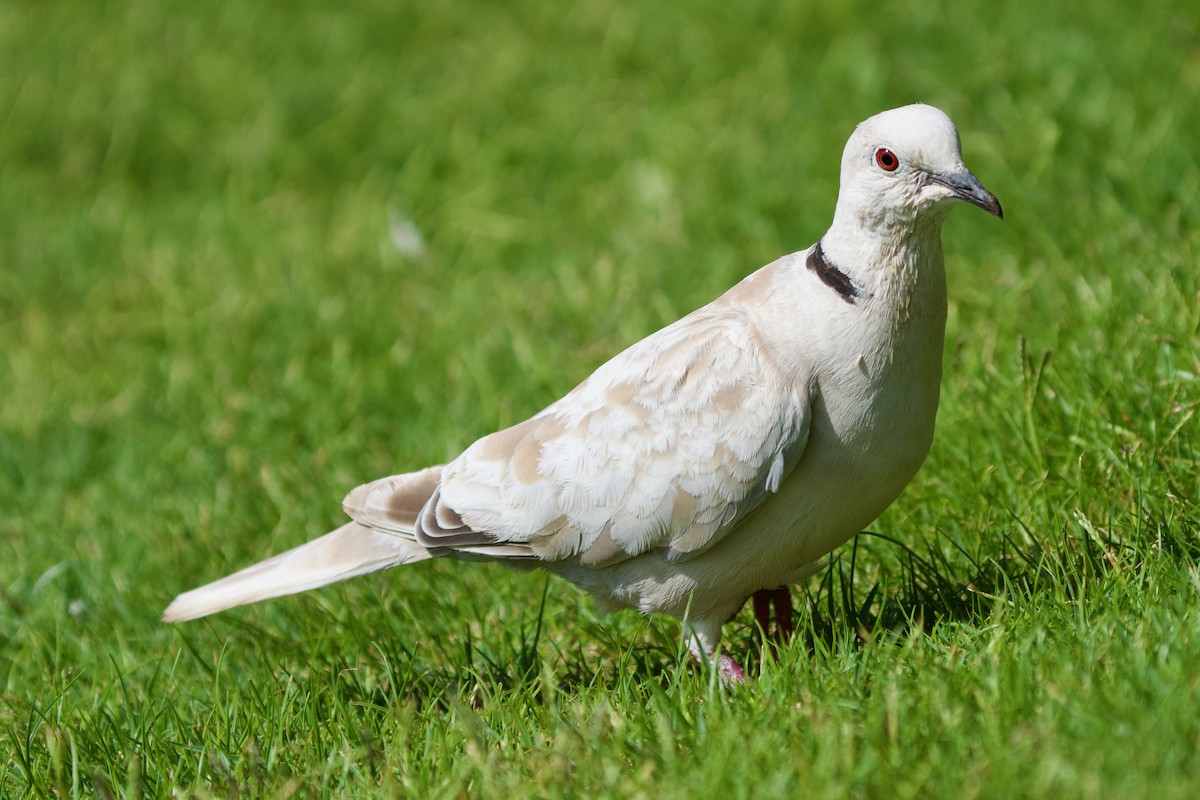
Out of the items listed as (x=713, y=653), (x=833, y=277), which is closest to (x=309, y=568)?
(x=713, y=653)

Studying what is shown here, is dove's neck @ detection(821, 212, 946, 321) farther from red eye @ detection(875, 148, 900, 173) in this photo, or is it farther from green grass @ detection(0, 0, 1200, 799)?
green grass @ detection(0, 0, 1200, 799)

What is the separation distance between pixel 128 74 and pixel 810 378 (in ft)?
22.6

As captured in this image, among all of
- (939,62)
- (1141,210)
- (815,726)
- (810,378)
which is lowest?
(815,726)

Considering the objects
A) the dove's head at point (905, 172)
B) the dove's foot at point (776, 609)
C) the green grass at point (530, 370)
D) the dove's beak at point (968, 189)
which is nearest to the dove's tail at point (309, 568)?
the green grass at point (530, 370)

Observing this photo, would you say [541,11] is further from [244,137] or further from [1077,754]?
[1077,754]

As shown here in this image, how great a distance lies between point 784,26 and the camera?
796 cm

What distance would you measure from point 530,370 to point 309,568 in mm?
1966

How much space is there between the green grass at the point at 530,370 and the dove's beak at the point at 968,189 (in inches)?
35.4

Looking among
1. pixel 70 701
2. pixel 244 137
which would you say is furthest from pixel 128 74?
pixel 70 701

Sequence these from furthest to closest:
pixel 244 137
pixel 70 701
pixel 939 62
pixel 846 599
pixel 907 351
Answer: pixel 244 137 < pixel 939 62 < pixel 70 701 < pixel 846 599 < pixel 907 351

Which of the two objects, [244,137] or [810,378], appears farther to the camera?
[244,137]

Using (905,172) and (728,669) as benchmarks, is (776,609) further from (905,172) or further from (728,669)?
(905,172)

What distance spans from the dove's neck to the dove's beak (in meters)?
0.12

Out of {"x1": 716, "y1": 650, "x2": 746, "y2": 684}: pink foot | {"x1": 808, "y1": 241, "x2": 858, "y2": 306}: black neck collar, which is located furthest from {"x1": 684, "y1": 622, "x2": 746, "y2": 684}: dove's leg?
{"x1": 808, "y1": 241, "x2": 858, "y2": 306}: black neck collar
